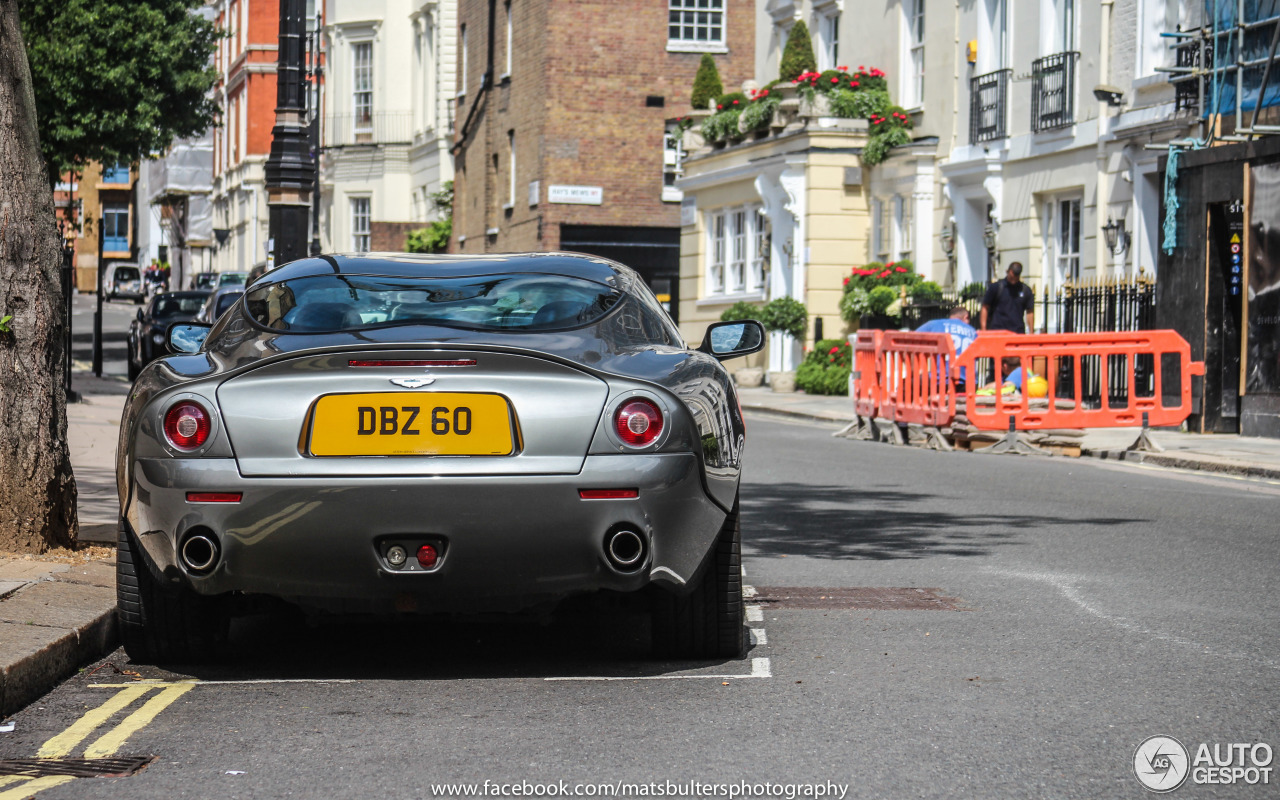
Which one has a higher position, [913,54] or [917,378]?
[913,54]

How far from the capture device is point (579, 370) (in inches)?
205

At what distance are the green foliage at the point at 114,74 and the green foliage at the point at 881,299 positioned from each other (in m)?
14.2

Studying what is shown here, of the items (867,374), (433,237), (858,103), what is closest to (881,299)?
(858,103)

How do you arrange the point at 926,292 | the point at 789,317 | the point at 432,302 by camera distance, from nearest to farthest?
the point at 432,302
the point at 926,292
the point at 789,317

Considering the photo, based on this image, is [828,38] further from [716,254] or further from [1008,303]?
[1008,303]

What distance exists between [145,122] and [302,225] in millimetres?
17934

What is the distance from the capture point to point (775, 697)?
5324 mm

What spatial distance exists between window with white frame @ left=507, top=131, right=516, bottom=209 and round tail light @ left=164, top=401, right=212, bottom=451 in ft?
144

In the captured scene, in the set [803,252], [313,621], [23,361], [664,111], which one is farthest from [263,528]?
[664,111]

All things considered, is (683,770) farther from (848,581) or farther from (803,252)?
(803,252)

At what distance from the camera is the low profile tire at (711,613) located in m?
5.62

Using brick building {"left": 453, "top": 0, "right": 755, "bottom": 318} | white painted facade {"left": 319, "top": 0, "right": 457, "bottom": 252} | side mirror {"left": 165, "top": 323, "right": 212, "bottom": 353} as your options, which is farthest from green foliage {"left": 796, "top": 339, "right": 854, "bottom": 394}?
white painted facade {"left": 319, "top": 0, "right": 457, "bottom": 252}

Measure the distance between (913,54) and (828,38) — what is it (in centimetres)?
441


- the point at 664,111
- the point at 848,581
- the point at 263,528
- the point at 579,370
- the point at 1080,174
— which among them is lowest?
the point at 848,581
